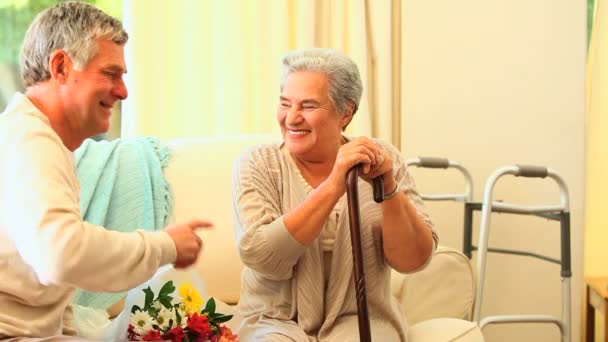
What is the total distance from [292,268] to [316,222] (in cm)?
16

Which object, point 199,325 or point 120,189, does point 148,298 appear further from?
point 120,189

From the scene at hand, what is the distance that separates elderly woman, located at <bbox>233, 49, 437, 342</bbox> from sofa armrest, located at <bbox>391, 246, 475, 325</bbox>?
15.2 inches

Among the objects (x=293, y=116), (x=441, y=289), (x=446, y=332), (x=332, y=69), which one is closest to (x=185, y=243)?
(x=293, y=116)

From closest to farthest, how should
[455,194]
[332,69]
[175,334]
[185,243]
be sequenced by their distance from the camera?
1. [185,243]
2. [175,334]
3. [332,69]
4. [455,194]

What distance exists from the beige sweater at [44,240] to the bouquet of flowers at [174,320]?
182 mm

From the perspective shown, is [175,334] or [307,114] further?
[307,114]

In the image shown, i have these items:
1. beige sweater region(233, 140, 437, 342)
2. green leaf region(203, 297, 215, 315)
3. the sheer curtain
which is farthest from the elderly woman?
the sheer curtain

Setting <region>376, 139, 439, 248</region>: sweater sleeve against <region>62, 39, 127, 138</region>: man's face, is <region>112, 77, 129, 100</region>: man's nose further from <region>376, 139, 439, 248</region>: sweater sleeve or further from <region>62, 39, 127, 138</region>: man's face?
<region>376, 139, 439, 248</region>: sweater sleeve

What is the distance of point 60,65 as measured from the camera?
1481mm

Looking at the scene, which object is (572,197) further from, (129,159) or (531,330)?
(129,159)

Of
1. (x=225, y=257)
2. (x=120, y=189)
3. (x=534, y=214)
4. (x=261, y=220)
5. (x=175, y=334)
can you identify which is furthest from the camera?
(x=534, y=214)

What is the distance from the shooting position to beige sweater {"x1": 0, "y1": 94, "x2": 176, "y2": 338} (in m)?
1.28

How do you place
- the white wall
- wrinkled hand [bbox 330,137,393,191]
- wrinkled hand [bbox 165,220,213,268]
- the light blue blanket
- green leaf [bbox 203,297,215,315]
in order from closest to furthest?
wrinkled hand [bbox 165,220,213,268] < green leaf [bbox 203,297,215,315] < wrinkled hand [bbox 330,137,393,191] < the light blue blanket < the white wall

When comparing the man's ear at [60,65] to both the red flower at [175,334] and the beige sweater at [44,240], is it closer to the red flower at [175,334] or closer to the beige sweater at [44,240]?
the beige sweater at [44,240]
